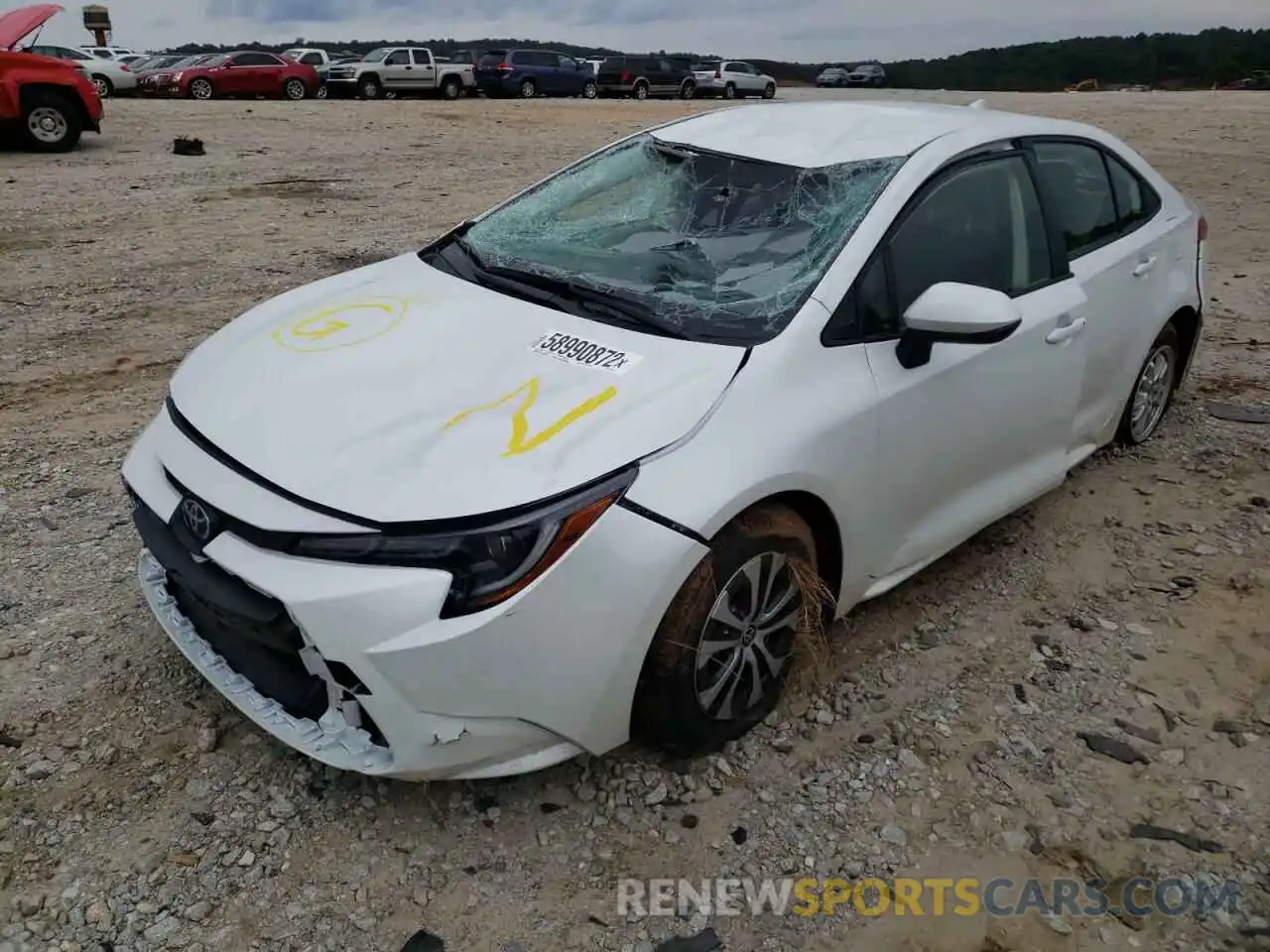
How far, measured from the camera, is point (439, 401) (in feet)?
8.23

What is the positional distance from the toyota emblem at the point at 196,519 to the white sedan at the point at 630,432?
0.04 ft

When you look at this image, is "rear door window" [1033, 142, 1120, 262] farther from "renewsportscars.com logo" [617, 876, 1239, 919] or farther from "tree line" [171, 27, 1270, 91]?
"tree line" [171, 27, 1270, 91]

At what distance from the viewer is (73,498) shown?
3980 mm

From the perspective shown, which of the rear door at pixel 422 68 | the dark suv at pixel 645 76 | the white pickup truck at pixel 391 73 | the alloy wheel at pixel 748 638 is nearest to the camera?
the alloy wheel at pixel 748 638

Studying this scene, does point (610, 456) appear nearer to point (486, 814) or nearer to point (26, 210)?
point (486, 814)

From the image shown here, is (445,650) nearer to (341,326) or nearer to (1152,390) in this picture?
(341,326)

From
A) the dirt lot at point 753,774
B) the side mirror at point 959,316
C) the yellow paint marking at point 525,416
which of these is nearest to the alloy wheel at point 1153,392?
the dirt lot at point 753,774

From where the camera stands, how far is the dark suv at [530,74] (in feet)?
93.7

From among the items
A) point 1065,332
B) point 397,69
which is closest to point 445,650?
point 1065,332

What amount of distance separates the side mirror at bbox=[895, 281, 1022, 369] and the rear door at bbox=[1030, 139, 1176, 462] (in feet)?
3.28

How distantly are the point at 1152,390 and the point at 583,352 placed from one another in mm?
3081

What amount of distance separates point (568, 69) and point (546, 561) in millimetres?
30205

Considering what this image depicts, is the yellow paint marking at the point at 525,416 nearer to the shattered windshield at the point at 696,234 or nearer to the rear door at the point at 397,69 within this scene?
the shattered windshield at the point at 696,234

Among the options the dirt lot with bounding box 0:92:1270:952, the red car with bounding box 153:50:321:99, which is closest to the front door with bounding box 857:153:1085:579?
the dirt lot with bounding box 0:92:1270:952
